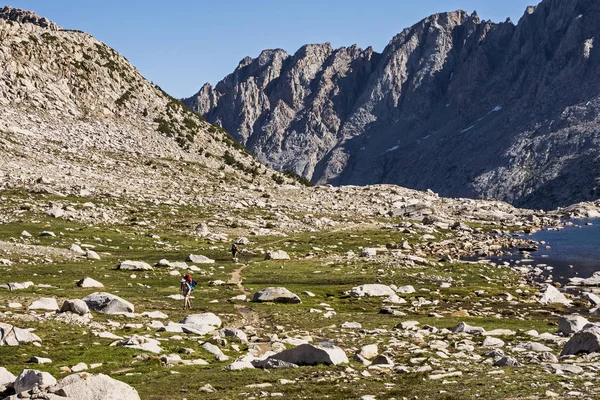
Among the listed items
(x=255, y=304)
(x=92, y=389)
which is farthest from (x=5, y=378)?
(x=255, y=304)

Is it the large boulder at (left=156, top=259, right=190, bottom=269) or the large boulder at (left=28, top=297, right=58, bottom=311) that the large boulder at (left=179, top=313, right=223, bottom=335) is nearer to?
the large boulder at (left=28, top=297, right=58, bottom=311)

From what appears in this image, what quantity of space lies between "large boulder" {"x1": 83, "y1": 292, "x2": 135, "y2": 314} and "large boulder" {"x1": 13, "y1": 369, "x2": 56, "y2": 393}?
1709cm

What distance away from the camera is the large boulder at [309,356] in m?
26.9

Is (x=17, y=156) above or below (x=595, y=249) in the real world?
above

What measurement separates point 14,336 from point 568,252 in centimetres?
9829

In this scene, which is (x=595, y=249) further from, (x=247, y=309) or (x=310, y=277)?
(x=247, y=309)

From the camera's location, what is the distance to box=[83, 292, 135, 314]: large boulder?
37.4m

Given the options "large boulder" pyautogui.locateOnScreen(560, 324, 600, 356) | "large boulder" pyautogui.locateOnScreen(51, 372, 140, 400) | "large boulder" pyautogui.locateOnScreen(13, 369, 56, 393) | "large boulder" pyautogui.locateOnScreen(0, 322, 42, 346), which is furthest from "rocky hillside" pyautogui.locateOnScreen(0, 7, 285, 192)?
"large boulder" pyautogui.locateOnScreen(560, 324, 600, 356)

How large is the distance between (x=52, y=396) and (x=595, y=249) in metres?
111

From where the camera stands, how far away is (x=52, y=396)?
18.1m

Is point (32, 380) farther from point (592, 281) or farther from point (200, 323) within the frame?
point (592, 281)

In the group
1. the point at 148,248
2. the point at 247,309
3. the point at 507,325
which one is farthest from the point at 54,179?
the point at 507,325

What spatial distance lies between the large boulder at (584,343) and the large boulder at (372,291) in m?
27.2

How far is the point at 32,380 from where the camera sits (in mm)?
19953
